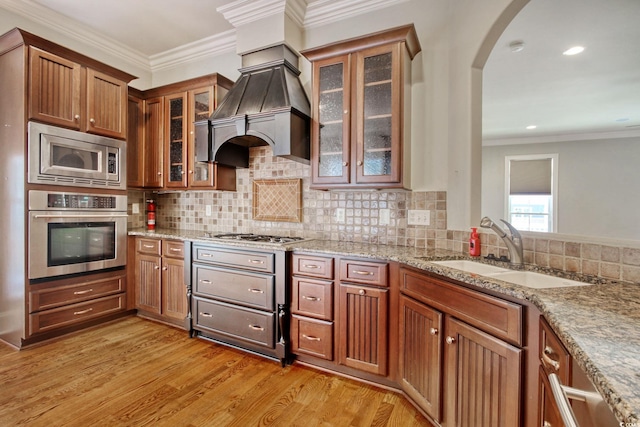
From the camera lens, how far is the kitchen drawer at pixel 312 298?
2118 millimetres

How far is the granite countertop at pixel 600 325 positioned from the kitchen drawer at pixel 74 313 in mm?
3038

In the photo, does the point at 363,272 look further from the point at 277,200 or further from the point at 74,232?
the point at 74,232

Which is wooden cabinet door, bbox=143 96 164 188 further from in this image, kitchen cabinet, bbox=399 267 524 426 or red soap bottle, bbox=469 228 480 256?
red soap bottle, bbox=469 228 480 256

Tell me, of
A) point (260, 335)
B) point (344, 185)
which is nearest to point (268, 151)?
point (344, 185)

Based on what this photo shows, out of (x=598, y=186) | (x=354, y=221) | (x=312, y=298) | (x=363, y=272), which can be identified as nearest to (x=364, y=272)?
(x=363, y=272)

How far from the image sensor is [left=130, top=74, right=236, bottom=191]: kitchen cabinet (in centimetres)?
301

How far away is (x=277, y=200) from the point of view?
2984 mm

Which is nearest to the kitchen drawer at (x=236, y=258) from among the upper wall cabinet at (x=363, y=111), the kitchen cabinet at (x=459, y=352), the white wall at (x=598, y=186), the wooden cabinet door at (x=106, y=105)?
the upper wall cabinet at (x=363, y=111)

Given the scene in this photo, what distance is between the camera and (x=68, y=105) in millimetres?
2625

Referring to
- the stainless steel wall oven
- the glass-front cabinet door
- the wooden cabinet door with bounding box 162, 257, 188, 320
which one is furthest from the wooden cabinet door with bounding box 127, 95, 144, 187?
the glass-front cabinet door

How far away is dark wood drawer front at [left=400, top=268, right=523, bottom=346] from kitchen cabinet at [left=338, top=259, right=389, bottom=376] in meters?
0.22

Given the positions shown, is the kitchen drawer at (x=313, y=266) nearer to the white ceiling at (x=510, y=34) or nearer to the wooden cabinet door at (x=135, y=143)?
the white ceiling at (x=510, y=34)

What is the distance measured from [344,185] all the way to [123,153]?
2.33 m

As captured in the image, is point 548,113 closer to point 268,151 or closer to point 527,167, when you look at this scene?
point 527,167
